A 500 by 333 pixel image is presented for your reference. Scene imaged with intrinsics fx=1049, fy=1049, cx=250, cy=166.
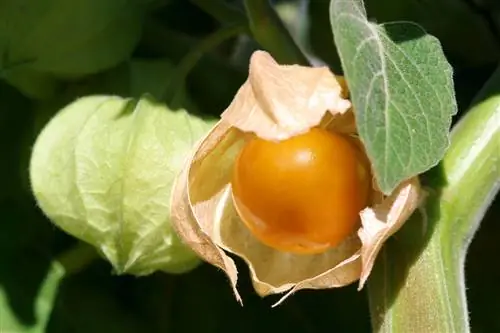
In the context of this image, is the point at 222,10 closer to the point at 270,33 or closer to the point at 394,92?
the point at 270,33

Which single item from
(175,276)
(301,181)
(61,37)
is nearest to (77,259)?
(175,276)

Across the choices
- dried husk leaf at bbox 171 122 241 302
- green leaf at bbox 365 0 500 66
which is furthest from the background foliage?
dried husk leaf at bbox 171 122 241 302

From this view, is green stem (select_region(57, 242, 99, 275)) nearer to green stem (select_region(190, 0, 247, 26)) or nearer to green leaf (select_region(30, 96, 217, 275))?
green leaf (select_region(30, 96, 217, 275))

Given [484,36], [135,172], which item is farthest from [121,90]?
[484,36]

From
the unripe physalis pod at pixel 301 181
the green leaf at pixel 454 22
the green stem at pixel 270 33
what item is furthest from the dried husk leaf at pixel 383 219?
the green leaf at pixel 454 22

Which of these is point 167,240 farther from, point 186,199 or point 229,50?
point 229,50
